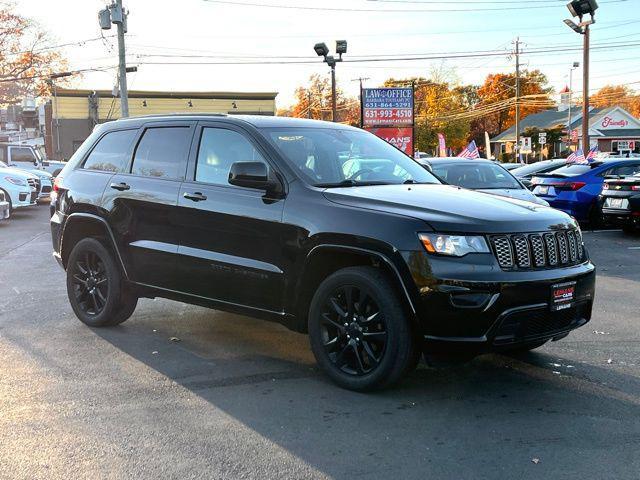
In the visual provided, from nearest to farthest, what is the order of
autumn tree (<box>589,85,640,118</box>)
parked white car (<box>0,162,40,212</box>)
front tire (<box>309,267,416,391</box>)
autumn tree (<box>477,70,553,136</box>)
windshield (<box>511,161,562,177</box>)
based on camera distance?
1. front tire (<box>309,267,416,391</box>)
2. windshield (<box>511,161,562,177</box>)
3. parked white car (<box>0,162,40,212</box>)
4. autumn tree (<box>477,70,553,136</box>)
5. autumn tree (<box>589,85,640,118</box>)

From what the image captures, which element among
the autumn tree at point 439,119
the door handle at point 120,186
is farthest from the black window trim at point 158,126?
the autumn tree at point 439,119

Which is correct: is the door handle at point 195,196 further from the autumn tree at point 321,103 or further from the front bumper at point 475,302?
the autumn tree at point 321,103

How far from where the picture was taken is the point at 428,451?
3582 mm

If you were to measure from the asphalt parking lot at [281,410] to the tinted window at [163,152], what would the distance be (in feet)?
4.81

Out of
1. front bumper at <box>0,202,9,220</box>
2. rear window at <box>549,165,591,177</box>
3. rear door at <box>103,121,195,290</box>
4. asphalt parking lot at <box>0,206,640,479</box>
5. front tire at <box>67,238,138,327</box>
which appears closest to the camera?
asphalt parking lot at <box>0,206,640,479</box>

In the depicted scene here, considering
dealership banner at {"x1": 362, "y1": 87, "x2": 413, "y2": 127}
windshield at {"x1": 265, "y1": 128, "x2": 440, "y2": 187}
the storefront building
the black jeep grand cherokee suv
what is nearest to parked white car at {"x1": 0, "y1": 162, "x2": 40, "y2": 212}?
dealership banner at {"x1": 362, "y1": 87, "x2": 413, "y2": 127}

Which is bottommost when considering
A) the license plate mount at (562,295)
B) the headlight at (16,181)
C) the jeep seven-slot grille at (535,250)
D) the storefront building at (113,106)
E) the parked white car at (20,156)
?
the license plate mount at (562,295)

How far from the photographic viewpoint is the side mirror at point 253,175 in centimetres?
476

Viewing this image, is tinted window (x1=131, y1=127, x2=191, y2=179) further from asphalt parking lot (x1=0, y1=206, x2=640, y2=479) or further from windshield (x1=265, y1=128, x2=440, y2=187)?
asphalt parking lot (x1=0, y1=206, x2=640, y2=479)

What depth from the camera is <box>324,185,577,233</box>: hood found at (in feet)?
13.5

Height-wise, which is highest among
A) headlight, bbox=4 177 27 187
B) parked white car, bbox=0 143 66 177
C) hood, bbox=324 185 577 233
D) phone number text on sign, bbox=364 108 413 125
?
phone number text on sign, bbox=364 108 413 125

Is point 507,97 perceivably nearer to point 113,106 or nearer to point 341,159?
point 113,106

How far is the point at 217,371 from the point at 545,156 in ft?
210

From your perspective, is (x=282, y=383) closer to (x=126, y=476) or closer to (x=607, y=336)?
(x=126, y=476)
